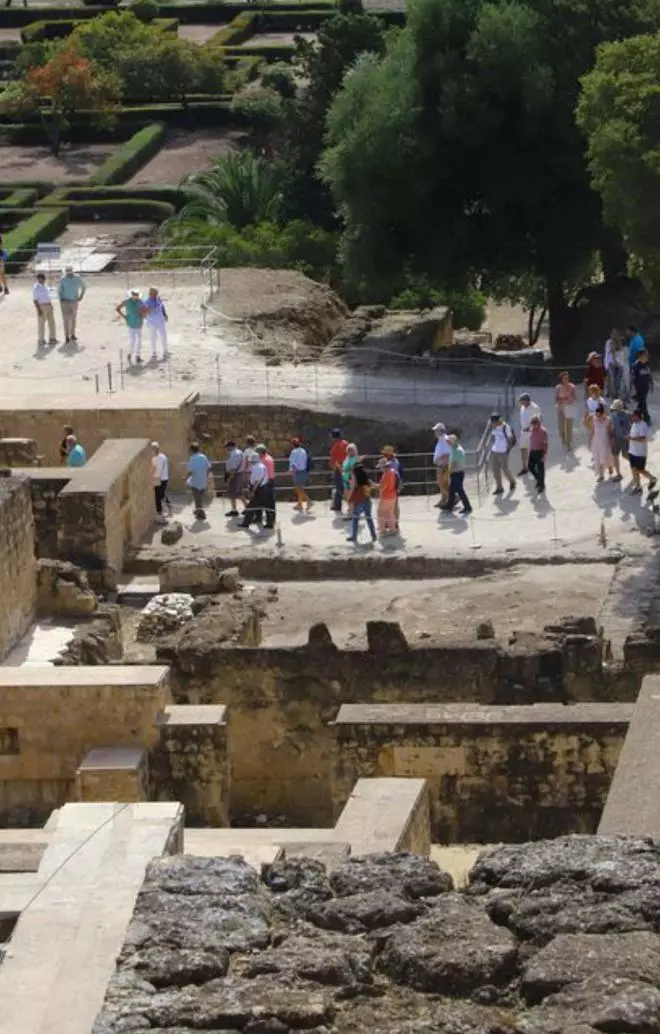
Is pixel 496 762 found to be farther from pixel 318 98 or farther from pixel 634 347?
pixel 318 98


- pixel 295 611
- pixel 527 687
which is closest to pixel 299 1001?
pixel 527 687

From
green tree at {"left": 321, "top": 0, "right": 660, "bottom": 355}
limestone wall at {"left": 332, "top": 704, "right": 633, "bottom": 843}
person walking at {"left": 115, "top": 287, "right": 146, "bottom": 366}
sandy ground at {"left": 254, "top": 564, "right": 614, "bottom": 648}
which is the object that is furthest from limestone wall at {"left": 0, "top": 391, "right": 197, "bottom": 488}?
limestone wall at {"left": 332, "top": 704, "right": 633, "bottom": 843}

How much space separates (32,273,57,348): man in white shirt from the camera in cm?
3641

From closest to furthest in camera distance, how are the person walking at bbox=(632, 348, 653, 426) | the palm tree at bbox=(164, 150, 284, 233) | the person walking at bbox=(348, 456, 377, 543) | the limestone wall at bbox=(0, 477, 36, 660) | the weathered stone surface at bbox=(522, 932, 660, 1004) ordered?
the weathered stone surface at bbox=(522, 932, 660, 1004)
the limestone wall at bbox=(0, 477, 36, 660)
the person walking at bbox=(348, 456, 377, 543)
the person walking at bbox=(632, 348, 653, 426)
the palm tree at bbox=(164, 150, 284, 233)

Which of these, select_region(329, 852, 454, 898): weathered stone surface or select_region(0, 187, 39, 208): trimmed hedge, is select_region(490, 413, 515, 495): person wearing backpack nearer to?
select_region(329, 852, 454, 898): weathered stone surface

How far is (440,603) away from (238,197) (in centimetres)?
2165

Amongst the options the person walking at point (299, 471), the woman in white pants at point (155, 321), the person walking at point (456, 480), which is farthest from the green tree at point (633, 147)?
the woman in white pants at point (155, 321)

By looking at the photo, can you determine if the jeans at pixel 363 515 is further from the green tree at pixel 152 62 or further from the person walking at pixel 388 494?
the green tree at pixel 152 62

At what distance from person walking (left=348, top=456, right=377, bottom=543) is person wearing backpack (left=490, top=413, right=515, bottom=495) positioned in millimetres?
1637

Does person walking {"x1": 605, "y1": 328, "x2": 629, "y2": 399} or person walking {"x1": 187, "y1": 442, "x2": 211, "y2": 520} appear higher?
person walking {"x1": 605, "y1": 328, "x2": 629, "y2": 399}

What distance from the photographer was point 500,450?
98.4ft

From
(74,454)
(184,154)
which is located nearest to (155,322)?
(74,454)

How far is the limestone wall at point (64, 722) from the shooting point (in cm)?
2014

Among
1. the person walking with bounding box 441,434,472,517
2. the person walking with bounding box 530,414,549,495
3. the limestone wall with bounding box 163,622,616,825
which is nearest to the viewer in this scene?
the limestone wall with bounding box 163,622,616,825
